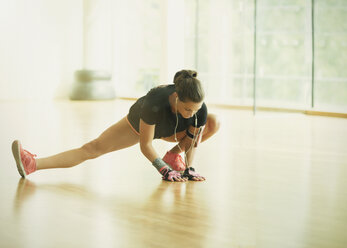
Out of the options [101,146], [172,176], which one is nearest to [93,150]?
[101,146]

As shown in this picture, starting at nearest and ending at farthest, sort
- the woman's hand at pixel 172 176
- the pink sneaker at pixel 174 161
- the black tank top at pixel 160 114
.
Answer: the black tank top at pixel 160 114 → the woman's hand at pixel 172 176 → the pink sneaker at pixel 174 161

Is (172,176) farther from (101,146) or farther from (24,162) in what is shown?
(24,162)

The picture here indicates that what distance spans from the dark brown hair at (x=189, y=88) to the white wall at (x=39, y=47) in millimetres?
7364

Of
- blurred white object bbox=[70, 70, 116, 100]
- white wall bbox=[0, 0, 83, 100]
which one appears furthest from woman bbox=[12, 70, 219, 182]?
white wall bbox=[0, 0, 83, 100]

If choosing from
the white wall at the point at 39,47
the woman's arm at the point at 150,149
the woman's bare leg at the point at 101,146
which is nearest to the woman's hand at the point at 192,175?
the woman's arm at the point at 150,149

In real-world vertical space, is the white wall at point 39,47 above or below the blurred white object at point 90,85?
above

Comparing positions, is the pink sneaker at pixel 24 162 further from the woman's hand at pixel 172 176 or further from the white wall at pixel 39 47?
the white wall at pixel 39 47

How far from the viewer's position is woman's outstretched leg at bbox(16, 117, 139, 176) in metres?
2.94

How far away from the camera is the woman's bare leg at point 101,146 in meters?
2.94

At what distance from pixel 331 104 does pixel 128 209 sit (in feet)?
16.9

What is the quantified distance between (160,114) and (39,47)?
24.9ft

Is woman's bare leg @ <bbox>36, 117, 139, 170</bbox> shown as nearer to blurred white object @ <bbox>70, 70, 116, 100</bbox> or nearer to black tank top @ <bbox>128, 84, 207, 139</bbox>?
black tank top @ <bbox>128, 84, 207, 139</bbox>

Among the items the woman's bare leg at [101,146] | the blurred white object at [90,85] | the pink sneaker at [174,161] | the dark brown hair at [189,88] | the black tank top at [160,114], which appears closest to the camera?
the dark brown hair at [189,88]

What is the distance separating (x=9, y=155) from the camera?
12.2ft
